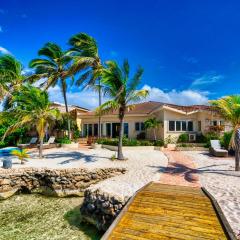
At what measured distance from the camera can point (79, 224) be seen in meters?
8.23

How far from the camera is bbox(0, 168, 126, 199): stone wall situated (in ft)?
38.8

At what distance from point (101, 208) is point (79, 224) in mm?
1217

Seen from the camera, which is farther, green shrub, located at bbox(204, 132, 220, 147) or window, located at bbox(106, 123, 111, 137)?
window, located at bbox(106, 123, 111, 137)

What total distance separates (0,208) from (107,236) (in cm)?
773

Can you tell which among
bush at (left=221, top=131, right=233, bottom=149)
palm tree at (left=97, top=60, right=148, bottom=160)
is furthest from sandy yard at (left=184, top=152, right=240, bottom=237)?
palm tree at (left=97, top=60, right=148, bottom=160)

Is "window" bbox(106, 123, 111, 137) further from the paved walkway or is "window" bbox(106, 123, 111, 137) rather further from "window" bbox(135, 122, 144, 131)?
the paved walkway

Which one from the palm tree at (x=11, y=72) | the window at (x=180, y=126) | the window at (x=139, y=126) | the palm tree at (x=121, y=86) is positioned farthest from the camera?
the window at (x=139, y=126)

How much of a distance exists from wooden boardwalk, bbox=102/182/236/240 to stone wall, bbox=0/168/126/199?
4.98 m

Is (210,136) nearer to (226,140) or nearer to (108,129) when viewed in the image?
(226,140)

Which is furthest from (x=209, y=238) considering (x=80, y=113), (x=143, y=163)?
(x=80, y=113)

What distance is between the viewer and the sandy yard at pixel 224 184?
6.38 meters

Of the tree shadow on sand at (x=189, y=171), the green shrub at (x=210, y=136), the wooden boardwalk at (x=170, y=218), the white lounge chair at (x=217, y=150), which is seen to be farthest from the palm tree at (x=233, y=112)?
the green shrub at (x=210, y=136)

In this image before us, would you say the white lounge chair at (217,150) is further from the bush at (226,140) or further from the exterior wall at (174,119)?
the exterior wall at (174,119)

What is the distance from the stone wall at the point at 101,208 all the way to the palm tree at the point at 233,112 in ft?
23.8
